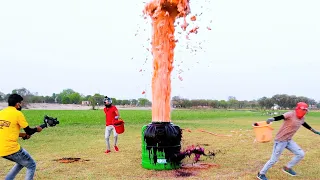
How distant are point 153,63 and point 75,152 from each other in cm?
450

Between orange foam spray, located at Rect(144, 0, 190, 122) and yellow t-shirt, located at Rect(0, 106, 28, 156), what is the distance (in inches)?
157

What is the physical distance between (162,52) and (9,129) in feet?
15.1

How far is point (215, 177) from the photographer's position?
7980 millimetres

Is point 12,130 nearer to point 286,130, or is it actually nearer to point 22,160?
point 22,160

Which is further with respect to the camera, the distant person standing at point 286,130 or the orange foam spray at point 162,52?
the orange foam spray at point 162,52

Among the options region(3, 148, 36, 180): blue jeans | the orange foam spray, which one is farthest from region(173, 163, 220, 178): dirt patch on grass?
region(3, 148, 36, 180): blue jeans

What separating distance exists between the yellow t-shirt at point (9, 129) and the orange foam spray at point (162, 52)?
4.00 m

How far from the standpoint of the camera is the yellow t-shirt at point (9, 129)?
241 inches

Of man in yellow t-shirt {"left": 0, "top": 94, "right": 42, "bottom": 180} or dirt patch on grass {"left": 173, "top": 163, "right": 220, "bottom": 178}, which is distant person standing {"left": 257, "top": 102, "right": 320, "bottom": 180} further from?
man in yellow t-shirt {"left": 0, "top": 94, "right": 42, "bottom": 180}

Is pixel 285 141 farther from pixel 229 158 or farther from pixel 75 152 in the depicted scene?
pixel 75 152

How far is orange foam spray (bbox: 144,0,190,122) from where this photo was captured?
30.8 feet

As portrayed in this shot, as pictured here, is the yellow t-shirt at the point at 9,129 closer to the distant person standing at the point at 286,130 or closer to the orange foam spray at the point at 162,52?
the orange foam spray at the point at 162,52

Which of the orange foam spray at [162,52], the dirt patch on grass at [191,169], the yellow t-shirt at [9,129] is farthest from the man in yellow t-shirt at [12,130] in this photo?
the orange foam spray at [162,52]

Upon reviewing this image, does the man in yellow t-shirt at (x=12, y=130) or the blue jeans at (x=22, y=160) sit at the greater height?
the man in yellow t-shirt at (x=12, y=130)
